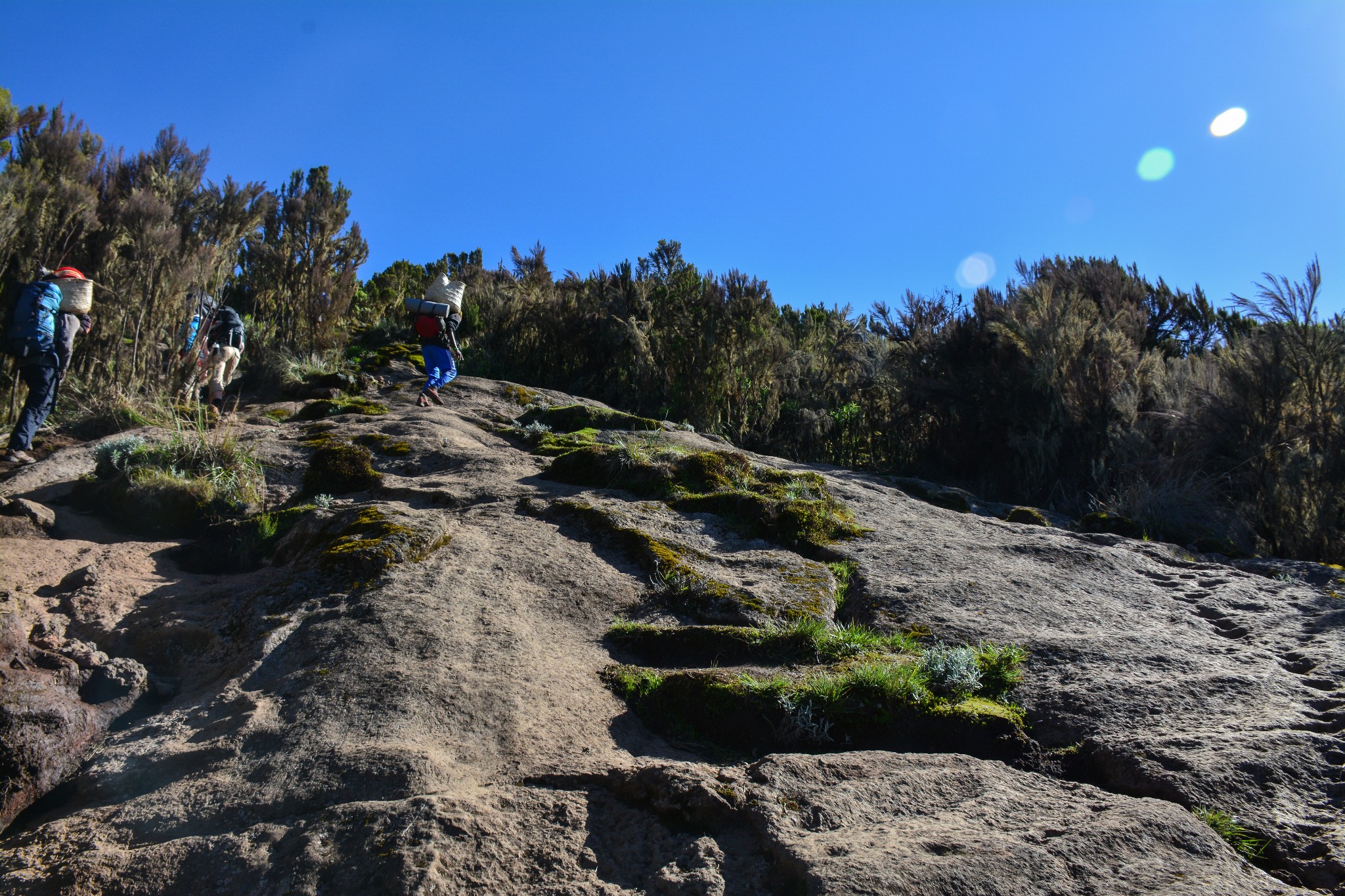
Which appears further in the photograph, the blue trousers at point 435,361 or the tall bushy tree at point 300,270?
the tall bushy tree at point 300,270

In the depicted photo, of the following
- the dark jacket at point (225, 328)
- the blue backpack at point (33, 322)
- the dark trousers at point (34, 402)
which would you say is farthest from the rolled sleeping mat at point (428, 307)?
the dark trousers at point (34, 402)

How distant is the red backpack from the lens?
9.52 metres

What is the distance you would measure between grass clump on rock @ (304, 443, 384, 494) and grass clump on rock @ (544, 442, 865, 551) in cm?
141

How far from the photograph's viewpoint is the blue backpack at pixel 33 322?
7109mm

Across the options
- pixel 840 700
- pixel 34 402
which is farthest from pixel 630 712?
pixel 34 402

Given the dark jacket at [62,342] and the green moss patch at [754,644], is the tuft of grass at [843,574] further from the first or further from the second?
the dark jacket at [62,342]

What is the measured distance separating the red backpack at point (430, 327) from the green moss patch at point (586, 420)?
196 cm

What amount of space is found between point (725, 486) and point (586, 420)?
9.26 ft

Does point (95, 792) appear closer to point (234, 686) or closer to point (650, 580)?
point (234, 686)

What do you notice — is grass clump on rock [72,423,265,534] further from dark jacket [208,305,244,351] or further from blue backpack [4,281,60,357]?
dark jacket [208,305,244,351]

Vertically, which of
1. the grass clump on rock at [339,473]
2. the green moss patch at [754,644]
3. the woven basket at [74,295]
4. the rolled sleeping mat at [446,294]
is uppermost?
the rolled sleeping mat at [446,294]

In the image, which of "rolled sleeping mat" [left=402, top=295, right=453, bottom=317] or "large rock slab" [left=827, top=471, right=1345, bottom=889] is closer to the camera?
"large rock slab" [left=827, top=471, right=1345, bottom=889]

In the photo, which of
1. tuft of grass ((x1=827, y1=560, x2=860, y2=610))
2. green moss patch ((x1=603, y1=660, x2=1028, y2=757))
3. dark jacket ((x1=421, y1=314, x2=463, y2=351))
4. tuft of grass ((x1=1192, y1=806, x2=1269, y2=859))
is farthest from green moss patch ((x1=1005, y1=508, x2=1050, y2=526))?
dark jacket ((x1=421, y1=314, x2=463, y2=351))

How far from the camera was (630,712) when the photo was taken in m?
3.25
